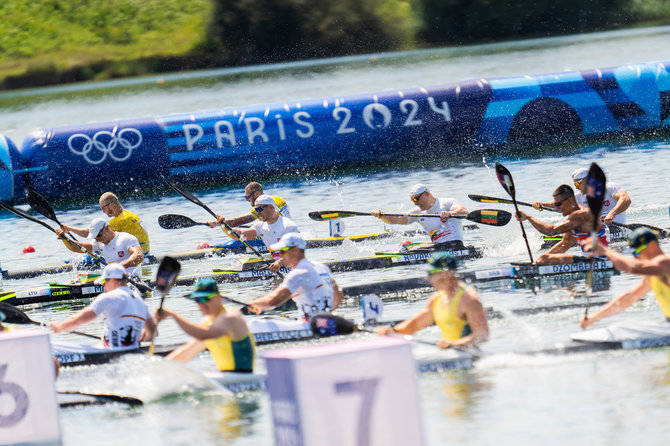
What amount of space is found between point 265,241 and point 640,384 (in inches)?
328

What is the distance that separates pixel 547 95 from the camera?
3092cm

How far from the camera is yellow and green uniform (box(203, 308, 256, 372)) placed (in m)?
12.1

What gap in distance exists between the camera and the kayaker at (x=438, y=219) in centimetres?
1848

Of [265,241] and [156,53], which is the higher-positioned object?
[156,53]

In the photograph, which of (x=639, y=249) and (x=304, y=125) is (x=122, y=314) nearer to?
(x=639, y=249)

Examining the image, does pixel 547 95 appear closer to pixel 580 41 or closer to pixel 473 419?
pixel 473 419

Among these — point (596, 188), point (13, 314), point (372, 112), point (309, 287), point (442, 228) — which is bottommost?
point (309, 287)

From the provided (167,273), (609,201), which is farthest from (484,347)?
(609,201)

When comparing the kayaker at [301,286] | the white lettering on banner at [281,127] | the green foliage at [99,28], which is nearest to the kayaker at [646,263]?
the kayaker at [301,286]

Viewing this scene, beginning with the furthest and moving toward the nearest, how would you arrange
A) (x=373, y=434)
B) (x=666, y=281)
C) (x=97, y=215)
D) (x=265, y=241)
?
(x=97, y=215) < (x=265, y=241) < (x=666, y=281) < (x=373, y=434)

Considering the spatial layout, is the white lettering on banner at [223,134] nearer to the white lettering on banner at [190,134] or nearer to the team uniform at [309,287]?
the white lettering on banner at [190,134]

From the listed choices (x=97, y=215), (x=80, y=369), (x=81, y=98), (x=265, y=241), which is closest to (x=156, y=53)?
(x=81, y=98)

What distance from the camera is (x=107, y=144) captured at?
98.1 feet

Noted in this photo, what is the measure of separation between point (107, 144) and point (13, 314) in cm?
1672
